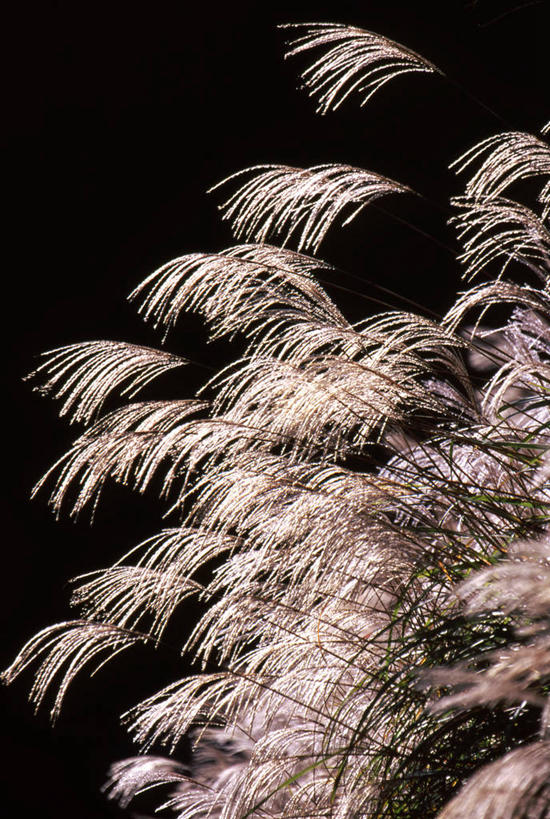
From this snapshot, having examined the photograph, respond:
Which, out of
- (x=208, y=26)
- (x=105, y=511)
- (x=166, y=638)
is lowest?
(x=166, y=638)

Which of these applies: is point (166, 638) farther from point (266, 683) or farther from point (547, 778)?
point (547, 778)

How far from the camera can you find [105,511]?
408cm

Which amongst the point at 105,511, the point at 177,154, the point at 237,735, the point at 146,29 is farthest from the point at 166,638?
the point at 146,29

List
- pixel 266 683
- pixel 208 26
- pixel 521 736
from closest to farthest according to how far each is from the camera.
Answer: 1. pixel 521 736
2. pixel 266 683
3. pixel 208 26

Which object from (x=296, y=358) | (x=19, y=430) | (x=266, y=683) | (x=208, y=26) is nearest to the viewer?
(x=296, y=358)

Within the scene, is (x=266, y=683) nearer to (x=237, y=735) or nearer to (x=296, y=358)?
(x=237, y=735)

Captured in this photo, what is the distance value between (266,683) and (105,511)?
7.57 ft

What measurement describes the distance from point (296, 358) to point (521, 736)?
85 cm

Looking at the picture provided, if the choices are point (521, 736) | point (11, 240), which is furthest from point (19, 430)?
point (521, 736)

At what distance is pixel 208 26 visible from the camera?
14.3ft

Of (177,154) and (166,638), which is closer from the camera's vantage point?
(166,638)

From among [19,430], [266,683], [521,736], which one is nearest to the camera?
[521,736]

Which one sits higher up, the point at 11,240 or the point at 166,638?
the point at 11,240

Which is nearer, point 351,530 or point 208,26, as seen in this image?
point 351,530
